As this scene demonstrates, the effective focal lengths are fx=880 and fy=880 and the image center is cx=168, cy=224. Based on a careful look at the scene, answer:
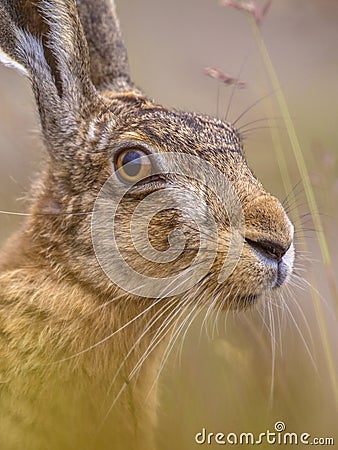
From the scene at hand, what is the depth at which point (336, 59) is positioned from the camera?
7.26 meters

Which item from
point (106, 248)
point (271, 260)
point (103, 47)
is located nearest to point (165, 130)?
point (106, 248)

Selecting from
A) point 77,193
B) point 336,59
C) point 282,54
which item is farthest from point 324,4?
point 77,193

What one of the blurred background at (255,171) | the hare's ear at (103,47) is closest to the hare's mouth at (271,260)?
the blurred background at (255,171)

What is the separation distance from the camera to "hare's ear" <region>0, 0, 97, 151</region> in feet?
14.2

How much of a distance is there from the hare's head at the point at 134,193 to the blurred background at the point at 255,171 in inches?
10.7

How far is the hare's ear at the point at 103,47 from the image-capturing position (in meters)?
5.21

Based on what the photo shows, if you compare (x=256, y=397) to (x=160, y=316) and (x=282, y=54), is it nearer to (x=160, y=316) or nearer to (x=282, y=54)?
(x=160, y=316)

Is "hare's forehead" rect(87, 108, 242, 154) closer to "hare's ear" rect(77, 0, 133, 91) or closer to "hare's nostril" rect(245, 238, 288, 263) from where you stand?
"hare's nostril" rect(245, 238, 288, 263)

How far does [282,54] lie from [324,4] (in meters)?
1.59

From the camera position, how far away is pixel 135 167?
4.16m

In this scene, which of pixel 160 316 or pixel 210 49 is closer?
pixel 160 316

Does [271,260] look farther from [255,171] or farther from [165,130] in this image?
[255,171]

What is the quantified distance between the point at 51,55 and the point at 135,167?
808 millimetres

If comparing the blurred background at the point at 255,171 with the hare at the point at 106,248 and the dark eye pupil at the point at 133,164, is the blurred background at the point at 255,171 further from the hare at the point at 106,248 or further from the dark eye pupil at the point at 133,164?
the dark eye pupil at the point at 133,164
